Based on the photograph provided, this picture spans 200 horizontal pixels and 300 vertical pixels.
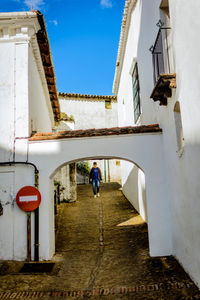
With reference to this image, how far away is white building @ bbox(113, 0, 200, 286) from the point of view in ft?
15.7

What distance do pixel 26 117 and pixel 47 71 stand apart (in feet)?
12.7

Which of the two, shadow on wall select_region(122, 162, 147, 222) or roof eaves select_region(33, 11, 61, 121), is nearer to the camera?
roof eaves select_region(33, 11, 61, 121)

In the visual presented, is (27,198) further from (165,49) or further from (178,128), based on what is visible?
(165,49)

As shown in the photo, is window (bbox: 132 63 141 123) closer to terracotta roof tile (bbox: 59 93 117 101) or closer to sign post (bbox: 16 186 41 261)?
sign post (bbox: 16 186 41 261)

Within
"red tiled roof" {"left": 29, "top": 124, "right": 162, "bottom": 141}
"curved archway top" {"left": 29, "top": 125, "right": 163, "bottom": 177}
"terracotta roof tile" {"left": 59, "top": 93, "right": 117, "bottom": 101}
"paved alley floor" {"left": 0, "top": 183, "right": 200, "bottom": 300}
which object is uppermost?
"terracotta roof tile" {"left": 59, "top": 93, "right": 117, "bottom": 101}

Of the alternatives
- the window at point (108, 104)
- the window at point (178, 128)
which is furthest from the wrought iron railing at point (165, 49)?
the window at point (108, 104)

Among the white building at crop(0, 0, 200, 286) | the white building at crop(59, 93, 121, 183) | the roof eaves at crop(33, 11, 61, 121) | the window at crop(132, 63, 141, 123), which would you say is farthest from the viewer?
the white building at crop(59, 93, 121, 183)

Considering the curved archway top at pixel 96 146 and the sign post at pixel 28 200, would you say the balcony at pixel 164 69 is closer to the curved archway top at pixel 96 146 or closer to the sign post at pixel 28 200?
the curved archway top at pixel 96 146

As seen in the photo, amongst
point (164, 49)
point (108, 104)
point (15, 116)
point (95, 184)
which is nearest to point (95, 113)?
point (108, 104)

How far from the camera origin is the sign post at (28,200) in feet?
23.3

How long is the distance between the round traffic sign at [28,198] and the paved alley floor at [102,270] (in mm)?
1367

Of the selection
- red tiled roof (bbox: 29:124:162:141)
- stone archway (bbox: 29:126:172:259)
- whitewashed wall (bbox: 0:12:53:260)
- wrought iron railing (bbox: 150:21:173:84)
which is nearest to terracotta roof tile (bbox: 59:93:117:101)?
whitewashed wall (bbox: 0:12:53:260)

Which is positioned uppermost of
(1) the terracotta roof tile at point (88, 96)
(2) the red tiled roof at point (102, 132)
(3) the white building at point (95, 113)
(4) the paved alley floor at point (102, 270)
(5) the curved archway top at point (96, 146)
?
(1) the terracotta roof tile at point (88, 96)

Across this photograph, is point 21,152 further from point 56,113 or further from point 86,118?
point 86,118
